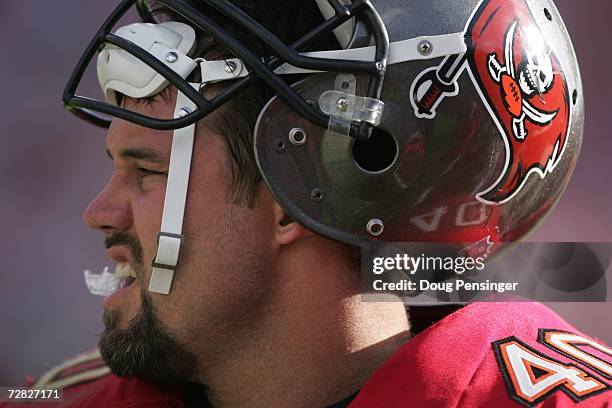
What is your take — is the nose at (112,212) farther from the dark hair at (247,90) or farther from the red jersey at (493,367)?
the red jersey at (493,367)

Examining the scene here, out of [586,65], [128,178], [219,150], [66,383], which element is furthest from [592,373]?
[586,65]

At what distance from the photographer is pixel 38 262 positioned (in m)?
4.55

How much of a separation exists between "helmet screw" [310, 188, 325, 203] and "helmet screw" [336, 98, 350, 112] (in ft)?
0.53

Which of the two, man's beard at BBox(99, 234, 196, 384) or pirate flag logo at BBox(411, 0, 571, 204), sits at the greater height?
pirate flag logo at BBox(411, 0, 571, 204)

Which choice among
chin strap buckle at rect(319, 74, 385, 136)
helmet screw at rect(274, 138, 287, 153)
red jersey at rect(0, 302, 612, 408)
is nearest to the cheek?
helmet screw at rect(274, 138, 287, 153)

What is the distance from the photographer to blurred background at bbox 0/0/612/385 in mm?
4453

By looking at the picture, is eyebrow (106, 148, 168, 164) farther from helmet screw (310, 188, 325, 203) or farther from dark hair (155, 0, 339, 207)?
helmet screw (310, 188, 325, 203)

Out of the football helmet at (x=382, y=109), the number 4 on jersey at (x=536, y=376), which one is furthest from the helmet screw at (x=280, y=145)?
the number 4 on jersey at (x=536, y=376)

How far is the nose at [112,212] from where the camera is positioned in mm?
1898

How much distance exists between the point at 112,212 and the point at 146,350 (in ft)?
0.94

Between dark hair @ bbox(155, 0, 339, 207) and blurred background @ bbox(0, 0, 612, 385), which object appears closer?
dark hair @ bbox(155, 0, 339, 207)

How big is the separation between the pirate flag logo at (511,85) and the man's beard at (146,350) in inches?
25.4

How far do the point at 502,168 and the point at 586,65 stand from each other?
317 cm

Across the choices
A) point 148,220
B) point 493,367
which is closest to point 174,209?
point 148,220
